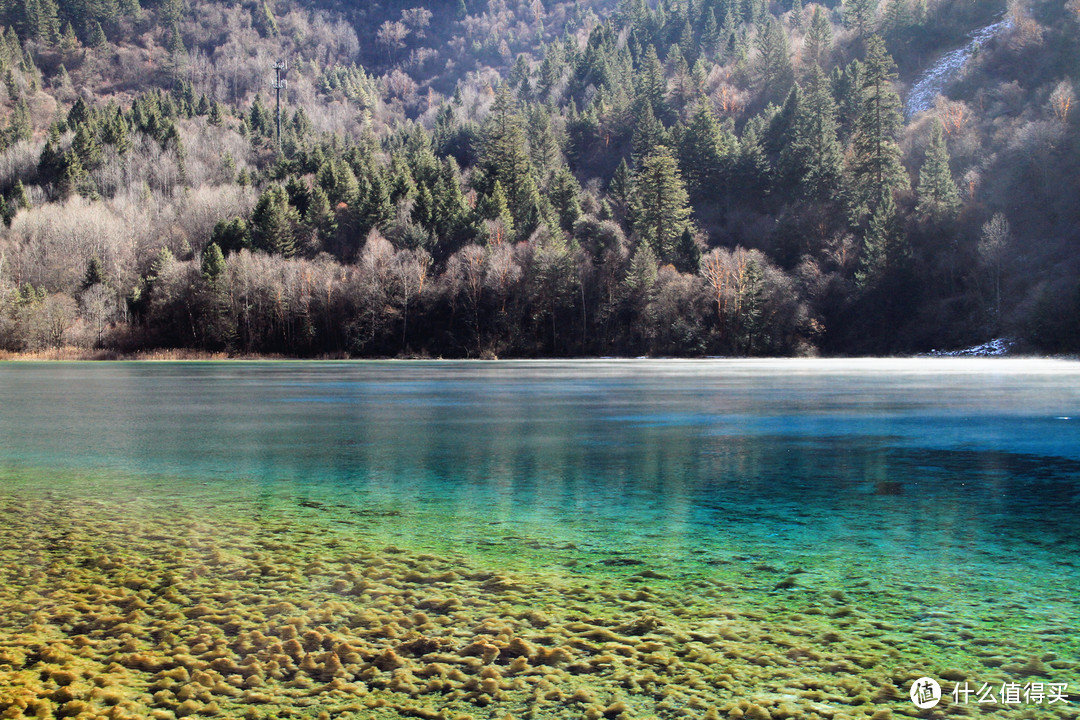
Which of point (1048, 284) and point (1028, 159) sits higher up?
point (1028, 159)

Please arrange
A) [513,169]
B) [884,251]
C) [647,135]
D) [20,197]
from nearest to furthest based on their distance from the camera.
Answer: [884,251], [513,169], [20,197], [647,135]

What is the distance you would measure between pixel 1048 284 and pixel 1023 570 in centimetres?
8645

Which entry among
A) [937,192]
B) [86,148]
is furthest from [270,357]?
[937,192]

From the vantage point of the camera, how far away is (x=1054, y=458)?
13.8 meters

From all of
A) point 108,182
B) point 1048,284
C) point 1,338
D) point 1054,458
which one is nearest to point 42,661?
point 1054,458

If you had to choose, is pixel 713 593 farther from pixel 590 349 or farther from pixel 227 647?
pixel 590 349

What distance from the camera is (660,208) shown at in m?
100

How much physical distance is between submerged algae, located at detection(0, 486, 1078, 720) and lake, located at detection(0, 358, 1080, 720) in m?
0.02

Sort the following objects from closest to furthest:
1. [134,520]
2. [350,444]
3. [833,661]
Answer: [833,661] < [134,520] < [350,444]

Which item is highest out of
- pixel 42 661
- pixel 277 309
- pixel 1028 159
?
pixel 1028 159

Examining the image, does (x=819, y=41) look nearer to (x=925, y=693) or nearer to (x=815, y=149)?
(x=815, y=149)

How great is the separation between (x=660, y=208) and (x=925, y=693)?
98.6m

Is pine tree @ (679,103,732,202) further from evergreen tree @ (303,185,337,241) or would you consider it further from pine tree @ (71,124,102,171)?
pine tree @ (71,124,102,171)

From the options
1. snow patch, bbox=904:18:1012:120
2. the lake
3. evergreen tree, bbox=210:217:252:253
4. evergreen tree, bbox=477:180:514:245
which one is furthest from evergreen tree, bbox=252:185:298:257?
snow patch, bbox=904:18:1012:120
